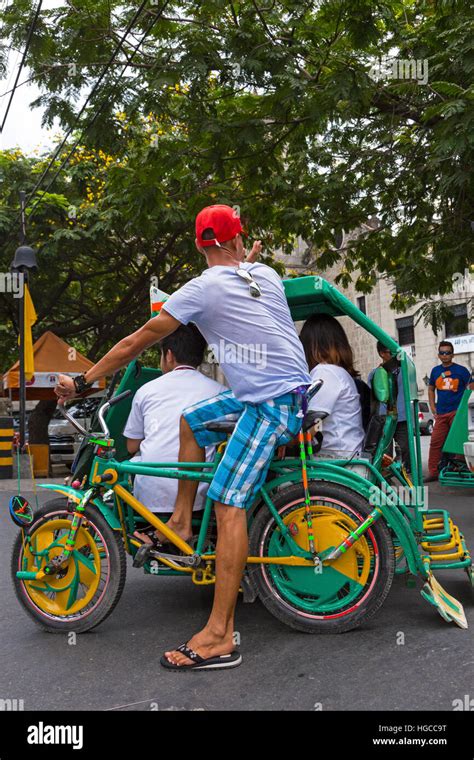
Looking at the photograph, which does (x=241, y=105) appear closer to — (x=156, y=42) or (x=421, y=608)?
(x=156, y=42)

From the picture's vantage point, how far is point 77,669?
3123 mm

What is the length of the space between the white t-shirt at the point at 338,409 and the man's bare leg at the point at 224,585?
0.86 meters

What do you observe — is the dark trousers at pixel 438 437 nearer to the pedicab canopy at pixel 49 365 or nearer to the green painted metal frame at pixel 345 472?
the pedicab canopy at pixel 49 365

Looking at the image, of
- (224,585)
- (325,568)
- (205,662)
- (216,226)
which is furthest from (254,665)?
(216,226)

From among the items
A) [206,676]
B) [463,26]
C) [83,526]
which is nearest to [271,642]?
[206,676]

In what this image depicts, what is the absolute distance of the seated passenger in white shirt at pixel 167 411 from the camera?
12.0 ft

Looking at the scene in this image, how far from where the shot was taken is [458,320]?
34.5 ft

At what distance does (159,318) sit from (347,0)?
16.5ft

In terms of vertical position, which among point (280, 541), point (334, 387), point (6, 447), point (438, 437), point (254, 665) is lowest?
point (6, 447)

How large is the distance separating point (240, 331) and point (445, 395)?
7754 mm

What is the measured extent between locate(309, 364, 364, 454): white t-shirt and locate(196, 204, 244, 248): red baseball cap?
3.21 ft

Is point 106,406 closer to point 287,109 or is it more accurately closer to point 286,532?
point 286,532

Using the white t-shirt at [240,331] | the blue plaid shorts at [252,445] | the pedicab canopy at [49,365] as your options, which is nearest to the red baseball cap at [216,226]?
the white t-shirt at [240,331]

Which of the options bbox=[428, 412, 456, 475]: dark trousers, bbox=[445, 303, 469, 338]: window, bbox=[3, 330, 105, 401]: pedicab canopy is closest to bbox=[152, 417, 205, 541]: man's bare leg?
bbox=[445, 303, 469, 338]: window
